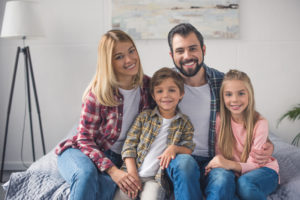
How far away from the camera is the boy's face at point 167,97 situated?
155 cm

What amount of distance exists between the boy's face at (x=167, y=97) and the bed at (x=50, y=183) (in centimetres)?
61

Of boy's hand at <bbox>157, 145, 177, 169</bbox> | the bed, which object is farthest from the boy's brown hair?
the bed

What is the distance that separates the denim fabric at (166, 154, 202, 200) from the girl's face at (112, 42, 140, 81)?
1.82ft

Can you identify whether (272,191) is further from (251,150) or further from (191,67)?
(191,67)

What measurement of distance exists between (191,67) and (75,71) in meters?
1.55

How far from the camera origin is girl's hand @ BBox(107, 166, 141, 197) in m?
1.36

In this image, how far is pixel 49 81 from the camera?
293cm

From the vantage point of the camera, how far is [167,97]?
1543 mm

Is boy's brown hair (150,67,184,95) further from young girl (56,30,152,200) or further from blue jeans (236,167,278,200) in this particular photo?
blue jeans (236,167,278,200)

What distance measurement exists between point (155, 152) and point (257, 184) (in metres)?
0.49

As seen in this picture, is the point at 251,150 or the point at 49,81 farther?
the point at 49,81

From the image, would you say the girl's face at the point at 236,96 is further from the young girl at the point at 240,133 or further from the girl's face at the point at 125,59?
the girl's face at the point at 125,59

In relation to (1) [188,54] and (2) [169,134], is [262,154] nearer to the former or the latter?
(2) [169,134]

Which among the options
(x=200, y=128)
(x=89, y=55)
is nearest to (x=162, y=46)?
(x=89, y=55)
